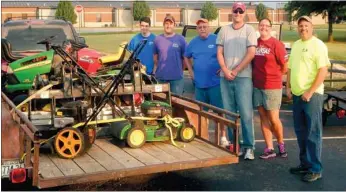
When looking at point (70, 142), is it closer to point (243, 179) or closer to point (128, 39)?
point (243, 179)

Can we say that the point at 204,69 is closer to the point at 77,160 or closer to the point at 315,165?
the point at 315,165

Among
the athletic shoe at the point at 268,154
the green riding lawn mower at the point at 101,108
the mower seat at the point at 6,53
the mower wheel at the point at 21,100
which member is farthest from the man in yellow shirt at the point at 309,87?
the mower seat at the point at 6,53

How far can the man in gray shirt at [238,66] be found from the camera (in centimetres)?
681

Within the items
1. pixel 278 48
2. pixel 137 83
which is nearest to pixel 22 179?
pixel 137 83

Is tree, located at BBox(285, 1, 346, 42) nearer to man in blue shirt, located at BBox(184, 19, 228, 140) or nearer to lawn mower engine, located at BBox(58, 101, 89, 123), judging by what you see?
man in blue shirt, located at BBox(184, 19, 228, 140)

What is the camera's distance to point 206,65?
7.55 metres

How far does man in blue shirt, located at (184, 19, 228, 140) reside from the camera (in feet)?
24.7

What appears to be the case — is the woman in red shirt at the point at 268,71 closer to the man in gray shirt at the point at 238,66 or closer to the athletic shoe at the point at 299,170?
the man in gray shirt at the point at 238,66

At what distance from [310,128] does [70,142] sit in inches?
111

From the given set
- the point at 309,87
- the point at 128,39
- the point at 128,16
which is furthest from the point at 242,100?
the point at 128,16

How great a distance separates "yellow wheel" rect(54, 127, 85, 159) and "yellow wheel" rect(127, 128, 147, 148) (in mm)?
570

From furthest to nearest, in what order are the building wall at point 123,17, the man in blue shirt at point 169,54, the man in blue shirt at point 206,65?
the building wall at point 123,17 < the man in blue shirt at point 169,54 < the man in blue shirt at point 206,65

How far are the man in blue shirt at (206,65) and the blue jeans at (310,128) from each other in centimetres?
128

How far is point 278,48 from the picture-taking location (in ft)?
22.8
